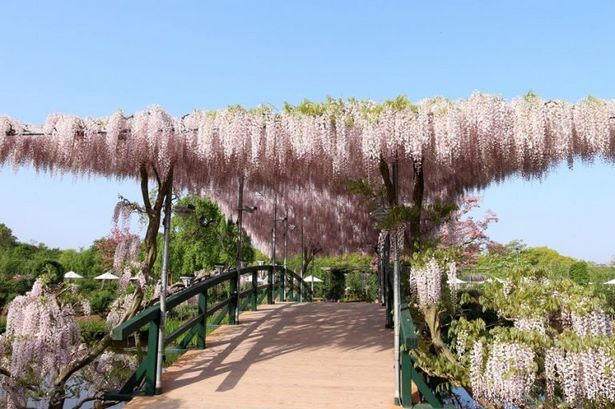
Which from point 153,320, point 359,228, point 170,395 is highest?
point 359,228

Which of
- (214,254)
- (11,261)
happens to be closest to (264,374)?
(214,254)

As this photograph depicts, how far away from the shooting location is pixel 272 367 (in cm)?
571

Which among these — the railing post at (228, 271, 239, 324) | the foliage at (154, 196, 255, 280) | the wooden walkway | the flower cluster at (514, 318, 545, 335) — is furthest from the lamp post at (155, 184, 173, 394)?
the foliage at (154, 196, 255, 280)

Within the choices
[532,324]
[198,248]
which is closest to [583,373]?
[532,324]

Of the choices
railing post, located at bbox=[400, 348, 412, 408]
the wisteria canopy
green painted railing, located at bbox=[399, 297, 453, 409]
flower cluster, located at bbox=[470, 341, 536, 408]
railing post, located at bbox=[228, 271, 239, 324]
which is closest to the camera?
flower cluster, located at bbox=[470, 341, 536, 408]

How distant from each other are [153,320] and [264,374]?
4.69ft

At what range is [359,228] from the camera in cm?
1717

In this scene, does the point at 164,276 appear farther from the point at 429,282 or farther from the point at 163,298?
the point at 429,282

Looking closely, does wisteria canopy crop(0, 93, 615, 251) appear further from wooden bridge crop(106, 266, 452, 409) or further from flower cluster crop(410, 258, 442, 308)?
wooden bridge crop(106, 266, 452, 409)

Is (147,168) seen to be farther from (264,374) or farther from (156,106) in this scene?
(264,374)

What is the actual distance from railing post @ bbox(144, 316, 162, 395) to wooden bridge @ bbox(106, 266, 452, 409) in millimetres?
10

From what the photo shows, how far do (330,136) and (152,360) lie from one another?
3.40m

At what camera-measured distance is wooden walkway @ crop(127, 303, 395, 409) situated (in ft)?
15.4

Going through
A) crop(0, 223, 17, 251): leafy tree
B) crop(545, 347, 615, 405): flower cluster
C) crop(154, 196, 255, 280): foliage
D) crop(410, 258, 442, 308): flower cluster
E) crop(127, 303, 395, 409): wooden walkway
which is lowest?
crop(127, 303, 395, 409): wooden walkway
